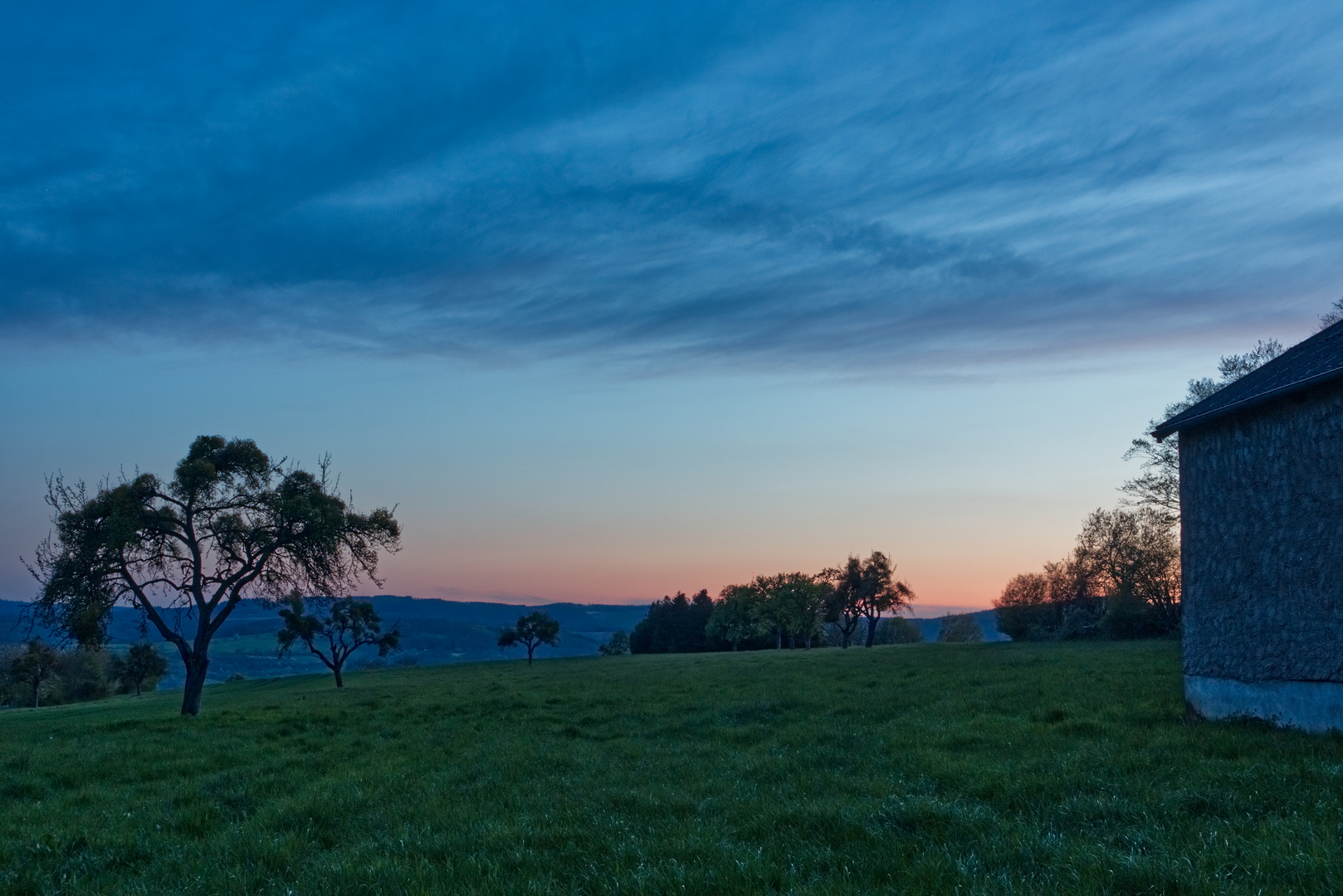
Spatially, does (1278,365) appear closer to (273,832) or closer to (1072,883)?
(1072,883)

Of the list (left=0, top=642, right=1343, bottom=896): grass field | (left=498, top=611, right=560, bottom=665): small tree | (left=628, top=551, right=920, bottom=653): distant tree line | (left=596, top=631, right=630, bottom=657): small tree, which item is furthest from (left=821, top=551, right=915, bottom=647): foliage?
(left=0, top=642, right=1343, bottom=896): grass field

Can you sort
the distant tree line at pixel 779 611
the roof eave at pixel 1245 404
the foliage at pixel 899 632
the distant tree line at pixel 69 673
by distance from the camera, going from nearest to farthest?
the roof eave at pixel 1245 404
the distant tree line at pixel 69 673
the distant tree line at pixel 779 611
the foliage at pixel 899 632

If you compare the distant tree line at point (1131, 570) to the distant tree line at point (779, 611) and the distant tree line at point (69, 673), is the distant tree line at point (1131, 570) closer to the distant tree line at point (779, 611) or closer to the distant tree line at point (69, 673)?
the distant tree line at point (779, 611)

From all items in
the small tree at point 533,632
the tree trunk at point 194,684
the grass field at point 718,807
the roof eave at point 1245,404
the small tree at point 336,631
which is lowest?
the small tree at point 533,632

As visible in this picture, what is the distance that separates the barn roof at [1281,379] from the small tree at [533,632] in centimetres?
9225

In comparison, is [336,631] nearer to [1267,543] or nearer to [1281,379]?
[1267,543]

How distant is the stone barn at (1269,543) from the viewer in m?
13.1

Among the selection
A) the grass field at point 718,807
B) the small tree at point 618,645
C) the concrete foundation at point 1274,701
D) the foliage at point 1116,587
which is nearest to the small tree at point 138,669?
the small tree at point 618,645

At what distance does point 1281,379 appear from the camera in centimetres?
1441

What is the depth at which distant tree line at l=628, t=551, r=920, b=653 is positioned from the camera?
9862 centimetres

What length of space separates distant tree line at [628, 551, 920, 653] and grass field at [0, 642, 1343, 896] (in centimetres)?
7846

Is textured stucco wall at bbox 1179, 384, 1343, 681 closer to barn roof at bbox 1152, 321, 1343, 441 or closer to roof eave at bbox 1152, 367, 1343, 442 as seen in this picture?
roof eave at bbox 1152, 367, 1343, 442

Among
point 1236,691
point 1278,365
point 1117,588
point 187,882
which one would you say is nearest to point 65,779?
point 187,882

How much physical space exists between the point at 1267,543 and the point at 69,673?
12613cm
